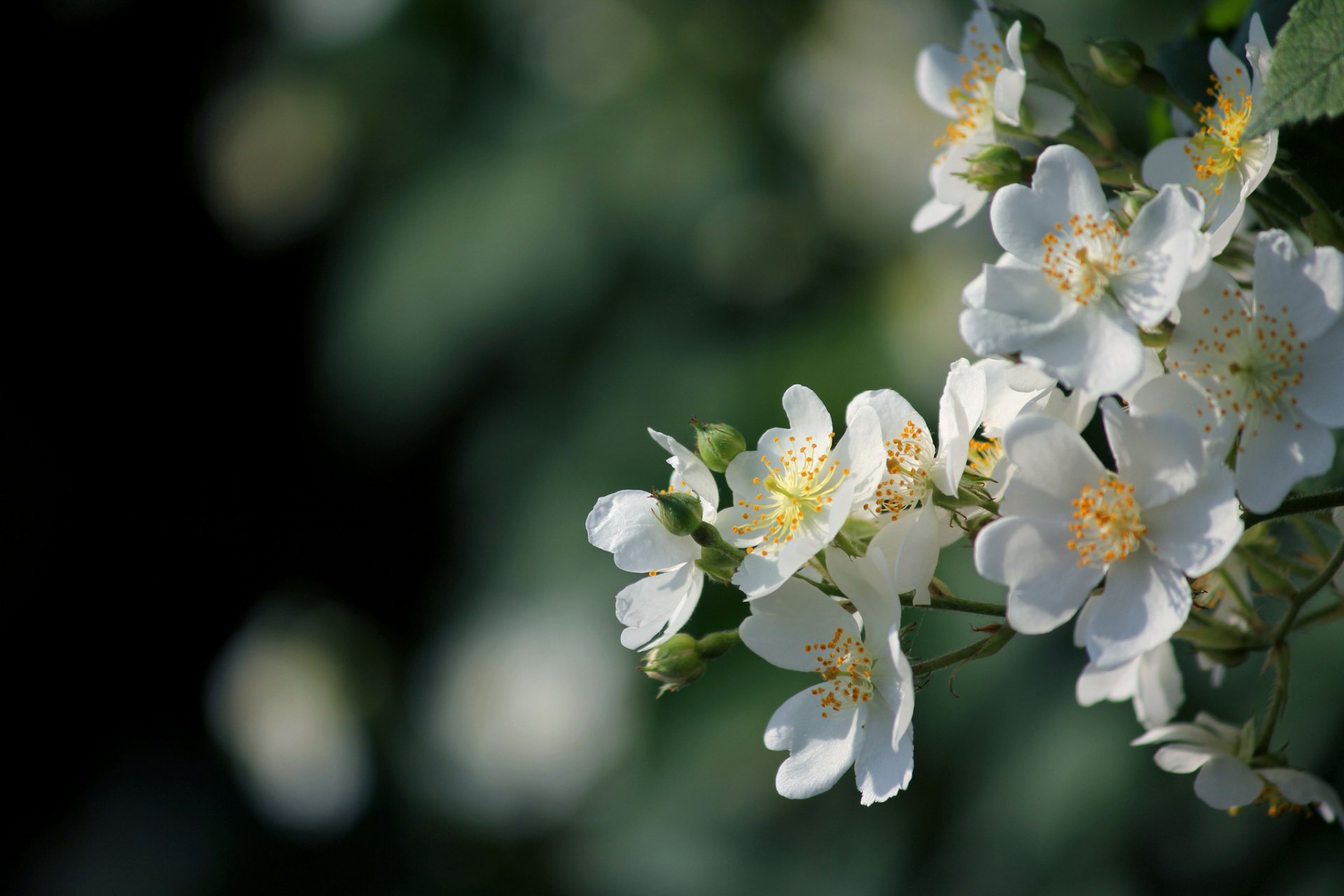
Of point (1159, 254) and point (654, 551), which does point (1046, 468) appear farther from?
point (654, 551)

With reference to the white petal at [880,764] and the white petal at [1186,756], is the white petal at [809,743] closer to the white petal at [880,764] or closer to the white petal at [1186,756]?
the white petal at [880,764]

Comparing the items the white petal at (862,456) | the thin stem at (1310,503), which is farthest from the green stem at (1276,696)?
the white petal at (862,456)

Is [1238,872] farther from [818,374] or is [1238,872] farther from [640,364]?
[640,364]

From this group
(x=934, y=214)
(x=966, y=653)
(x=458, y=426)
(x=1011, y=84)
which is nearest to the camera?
→ (x=966, y=653)

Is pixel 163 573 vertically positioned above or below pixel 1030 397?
below

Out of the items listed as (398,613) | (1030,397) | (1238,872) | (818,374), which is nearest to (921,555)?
(1030,397)

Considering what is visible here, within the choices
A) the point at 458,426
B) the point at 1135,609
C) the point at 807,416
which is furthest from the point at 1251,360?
the point at 458,426
